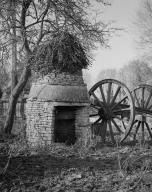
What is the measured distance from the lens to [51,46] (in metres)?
9.00

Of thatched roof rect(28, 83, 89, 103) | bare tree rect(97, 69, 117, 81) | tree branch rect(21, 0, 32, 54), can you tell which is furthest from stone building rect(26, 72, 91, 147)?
bare tree rect(97, 69, 117, 81)

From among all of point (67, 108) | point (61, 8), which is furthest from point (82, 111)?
point (61, 8)

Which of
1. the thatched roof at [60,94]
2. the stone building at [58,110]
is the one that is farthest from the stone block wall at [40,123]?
the thatched roof at [60,94]

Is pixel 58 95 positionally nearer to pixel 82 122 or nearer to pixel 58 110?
pixel 58 110

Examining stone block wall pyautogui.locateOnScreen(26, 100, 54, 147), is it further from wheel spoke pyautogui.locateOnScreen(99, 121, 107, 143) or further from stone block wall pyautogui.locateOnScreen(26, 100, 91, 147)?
wheel spoke pyautogui.locateOnScreen(99, 121, 107, 143)

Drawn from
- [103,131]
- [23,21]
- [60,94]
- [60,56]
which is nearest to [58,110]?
[60,94]

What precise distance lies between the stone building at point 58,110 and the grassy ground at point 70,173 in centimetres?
141

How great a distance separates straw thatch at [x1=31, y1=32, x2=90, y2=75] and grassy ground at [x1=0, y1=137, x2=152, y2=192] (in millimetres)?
2889

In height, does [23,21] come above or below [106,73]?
below

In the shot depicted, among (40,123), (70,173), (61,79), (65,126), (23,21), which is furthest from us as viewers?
(23,21)

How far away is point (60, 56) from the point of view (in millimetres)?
8820

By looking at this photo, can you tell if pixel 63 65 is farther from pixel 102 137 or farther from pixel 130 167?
pixel 130 167

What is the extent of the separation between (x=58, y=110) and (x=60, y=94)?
75 cm

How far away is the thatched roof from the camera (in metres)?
8.63
